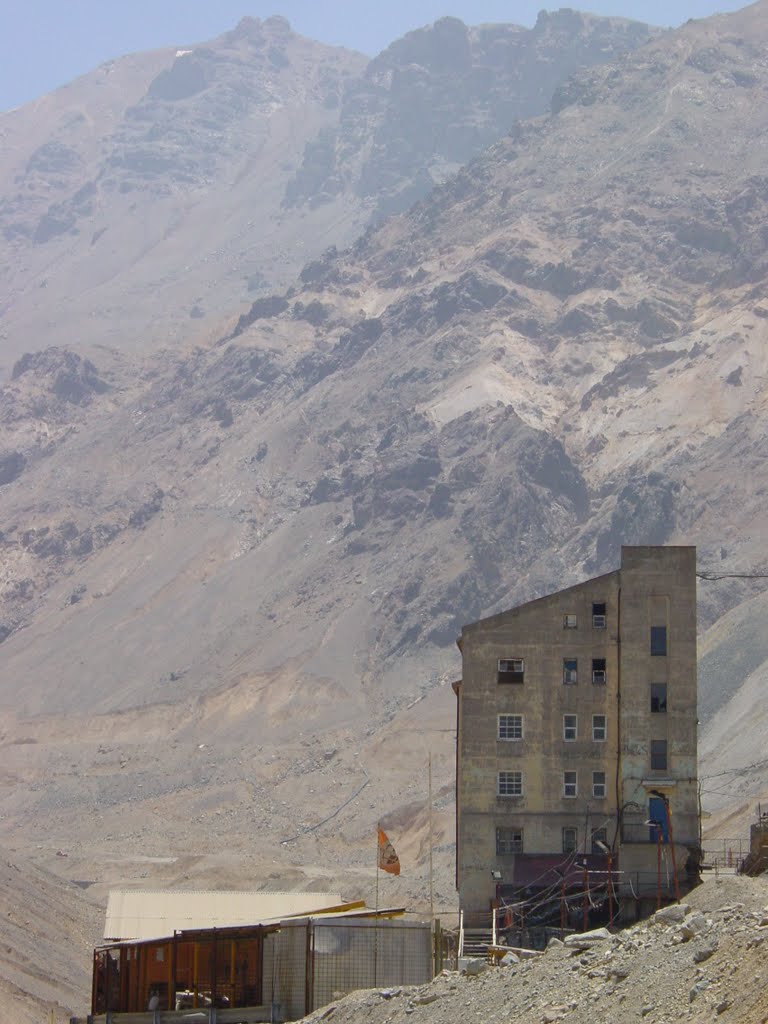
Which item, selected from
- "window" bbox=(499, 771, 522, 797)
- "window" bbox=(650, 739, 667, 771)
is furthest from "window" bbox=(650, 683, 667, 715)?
"window" bbox=(499, 771, 522, 797)

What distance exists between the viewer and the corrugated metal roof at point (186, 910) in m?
55.2

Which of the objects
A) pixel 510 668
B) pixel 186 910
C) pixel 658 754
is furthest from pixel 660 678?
pixel 186 910

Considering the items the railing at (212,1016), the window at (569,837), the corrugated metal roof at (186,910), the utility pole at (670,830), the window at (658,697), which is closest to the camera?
the railing at (212,1016)

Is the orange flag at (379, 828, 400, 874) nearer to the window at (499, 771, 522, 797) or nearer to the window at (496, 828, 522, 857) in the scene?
the window at (496, 828, 522, 857)

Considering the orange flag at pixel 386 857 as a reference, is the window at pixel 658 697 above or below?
above

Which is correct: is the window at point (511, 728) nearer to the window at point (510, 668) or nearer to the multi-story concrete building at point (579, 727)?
the multi-story concrete building at point (579, 727)

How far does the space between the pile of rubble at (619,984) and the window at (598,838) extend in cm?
2154

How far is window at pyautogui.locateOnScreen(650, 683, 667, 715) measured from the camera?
61.8 m

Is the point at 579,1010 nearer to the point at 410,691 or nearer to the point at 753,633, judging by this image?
the point at 753,633

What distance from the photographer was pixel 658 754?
201 ft

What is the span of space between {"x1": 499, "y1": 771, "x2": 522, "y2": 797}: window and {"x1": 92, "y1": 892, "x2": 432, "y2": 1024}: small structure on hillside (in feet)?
39.5

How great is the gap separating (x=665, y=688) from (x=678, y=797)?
334 cm

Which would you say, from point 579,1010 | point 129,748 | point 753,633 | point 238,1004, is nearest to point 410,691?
point 129,748

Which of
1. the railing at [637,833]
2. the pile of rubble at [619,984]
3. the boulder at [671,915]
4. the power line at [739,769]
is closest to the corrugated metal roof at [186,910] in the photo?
the railing at [637,833]
